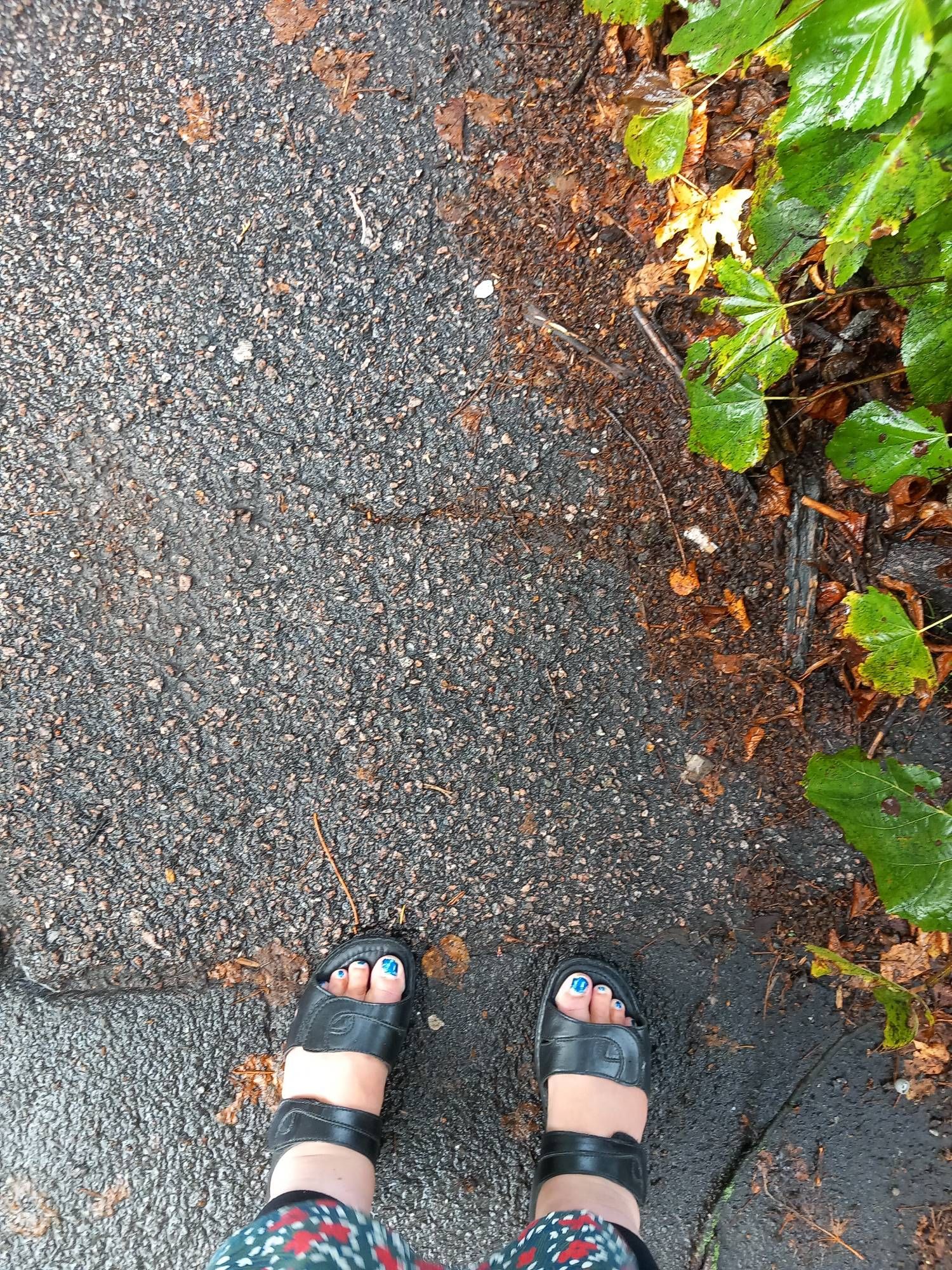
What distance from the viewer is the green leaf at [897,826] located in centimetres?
133

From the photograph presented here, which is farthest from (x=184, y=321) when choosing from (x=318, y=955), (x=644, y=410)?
(x=318, y=955)

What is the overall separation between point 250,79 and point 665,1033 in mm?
2436

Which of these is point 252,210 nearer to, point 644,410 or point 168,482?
point 168,482

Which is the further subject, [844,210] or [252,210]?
[252,210]

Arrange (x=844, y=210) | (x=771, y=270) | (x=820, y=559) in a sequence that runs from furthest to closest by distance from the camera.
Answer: (x=820, y=559), (x=771, y=270), (x=844, y=210)

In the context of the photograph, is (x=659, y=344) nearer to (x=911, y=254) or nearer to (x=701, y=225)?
(x=701, y=225)

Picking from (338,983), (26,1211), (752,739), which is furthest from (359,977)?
(752,739)

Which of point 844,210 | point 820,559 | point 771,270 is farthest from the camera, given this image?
point 820,559

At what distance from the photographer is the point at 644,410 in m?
1.72

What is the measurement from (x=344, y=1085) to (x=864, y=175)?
6.58 feet

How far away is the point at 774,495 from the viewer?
1.71 meters

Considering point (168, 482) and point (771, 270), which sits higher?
point (771, 270)

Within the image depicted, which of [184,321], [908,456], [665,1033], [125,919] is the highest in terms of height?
[184,321]

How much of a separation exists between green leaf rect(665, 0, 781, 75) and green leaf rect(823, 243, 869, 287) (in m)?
0.31
